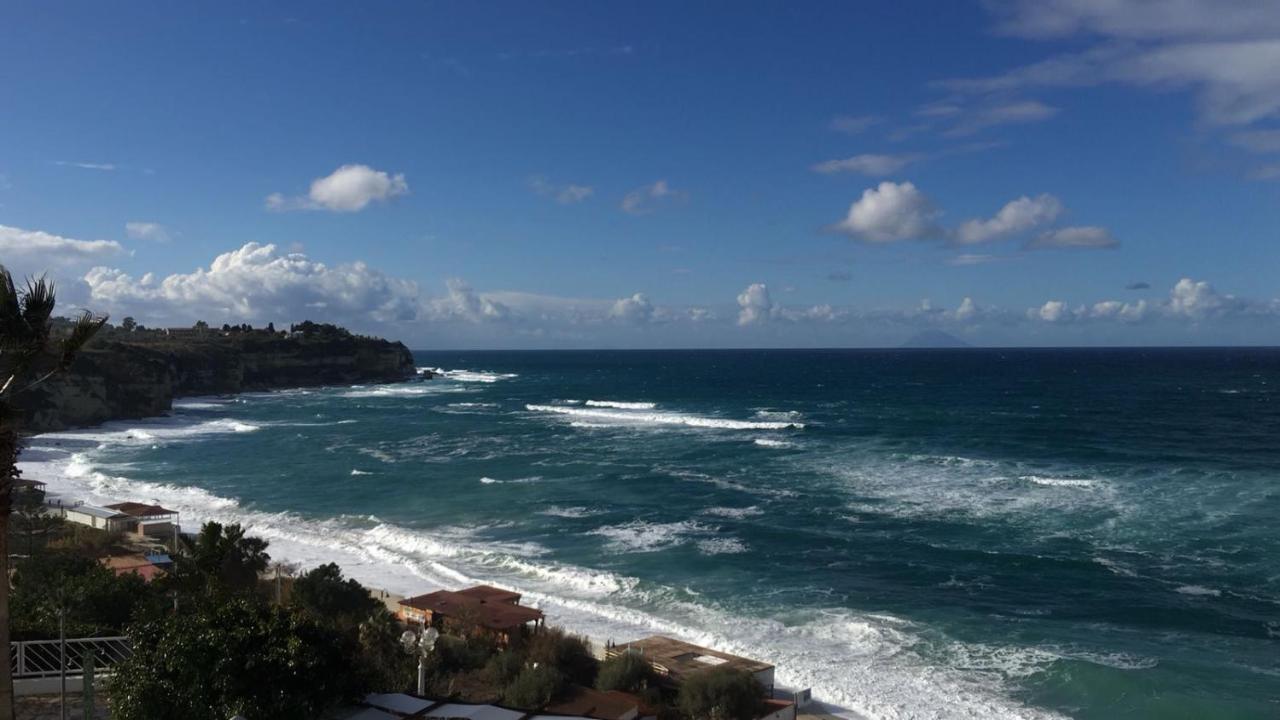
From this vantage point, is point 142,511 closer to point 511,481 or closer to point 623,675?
point 511,481

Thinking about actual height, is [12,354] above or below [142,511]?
above

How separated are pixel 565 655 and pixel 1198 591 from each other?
1870 cm

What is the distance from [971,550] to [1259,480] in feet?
72.9

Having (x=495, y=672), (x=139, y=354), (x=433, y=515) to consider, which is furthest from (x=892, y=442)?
(x=139, y=354)

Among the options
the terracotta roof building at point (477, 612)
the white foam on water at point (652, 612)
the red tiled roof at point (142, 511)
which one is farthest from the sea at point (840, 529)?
the red tiled roof at point (142, 511)

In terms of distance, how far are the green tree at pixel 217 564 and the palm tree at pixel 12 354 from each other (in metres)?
8.42

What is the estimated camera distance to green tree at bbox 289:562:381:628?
19344 millimetres

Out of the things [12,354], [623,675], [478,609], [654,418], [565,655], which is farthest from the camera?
[654,418]

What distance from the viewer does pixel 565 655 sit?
717 inches

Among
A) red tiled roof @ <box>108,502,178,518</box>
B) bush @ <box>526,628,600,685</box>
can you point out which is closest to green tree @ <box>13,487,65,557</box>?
red tiled roof @ <box>108,502,178,518</box>

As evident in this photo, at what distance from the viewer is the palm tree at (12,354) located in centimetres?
787

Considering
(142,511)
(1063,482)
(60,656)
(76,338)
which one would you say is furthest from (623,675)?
(1063,482)

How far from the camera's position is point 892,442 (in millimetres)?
55656

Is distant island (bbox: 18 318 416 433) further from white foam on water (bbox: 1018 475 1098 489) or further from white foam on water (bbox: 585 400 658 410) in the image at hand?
white foam on water (bbox: 1018 475 1098 489)
